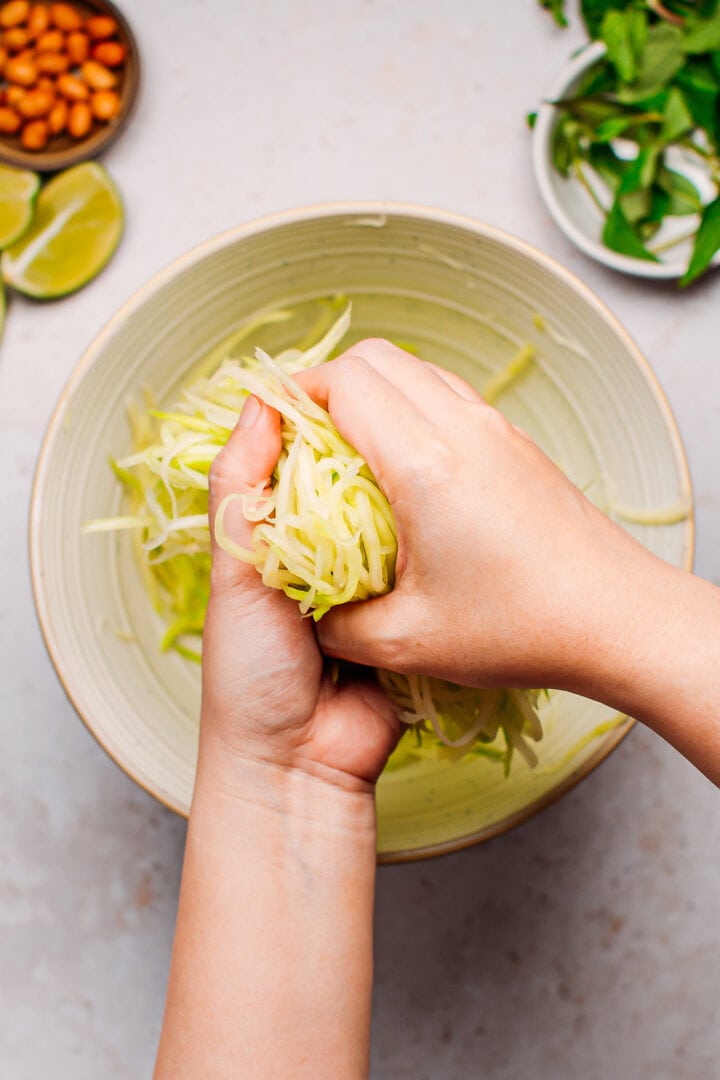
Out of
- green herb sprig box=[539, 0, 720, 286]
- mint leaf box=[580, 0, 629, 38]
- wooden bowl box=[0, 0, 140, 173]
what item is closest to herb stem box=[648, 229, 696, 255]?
green herb sprig box=[539, 0, 720, 286]

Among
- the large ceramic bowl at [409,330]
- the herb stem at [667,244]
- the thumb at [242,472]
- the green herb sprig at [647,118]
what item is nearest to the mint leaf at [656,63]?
the green herb sprig at [647,118]

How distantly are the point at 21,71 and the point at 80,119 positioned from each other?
137 millimetres

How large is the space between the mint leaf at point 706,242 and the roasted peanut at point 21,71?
3.66 ft

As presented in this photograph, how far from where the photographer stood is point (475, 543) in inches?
34.0

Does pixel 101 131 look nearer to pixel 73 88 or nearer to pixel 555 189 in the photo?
pixel 73 88

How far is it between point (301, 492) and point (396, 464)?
0.12m

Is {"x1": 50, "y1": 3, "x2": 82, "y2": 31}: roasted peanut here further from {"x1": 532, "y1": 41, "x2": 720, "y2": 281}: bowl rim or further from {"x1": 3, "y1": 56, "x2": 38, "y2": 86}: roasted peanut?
{"x1": 532, "y1": 41, "x2": 720, "y2": 281}: bowl rim

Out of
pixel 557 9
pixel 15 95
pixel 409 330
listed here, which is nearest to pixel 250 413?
pixel 409 330

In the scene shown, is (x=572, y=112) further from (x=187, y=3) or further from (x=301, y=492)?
(x=301, y=492)

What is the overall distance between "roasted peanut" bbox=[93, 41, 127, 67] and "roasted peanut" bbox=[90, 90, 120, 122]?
0.17ft

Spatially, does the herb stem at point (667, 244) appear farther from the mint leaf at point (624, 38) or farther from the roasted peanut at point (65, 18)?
the roasted peanut at point (65, 18)

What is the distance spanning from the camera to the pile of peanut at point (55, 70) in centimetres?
150

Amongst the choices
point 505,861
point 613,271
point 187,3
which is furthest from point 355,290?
point 505,861

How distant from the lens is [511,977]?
4.93 feet
